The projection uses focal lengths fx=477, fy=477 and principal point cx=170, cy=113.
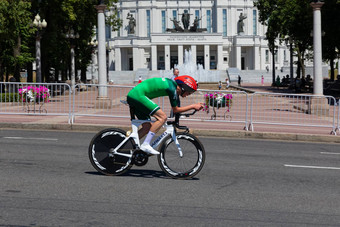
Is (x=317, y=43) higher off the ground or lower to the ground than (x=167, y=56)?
lower

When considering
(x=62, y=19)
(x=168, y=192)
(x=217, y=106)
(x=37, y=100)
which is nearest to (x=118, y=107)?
(x=37, y=100)

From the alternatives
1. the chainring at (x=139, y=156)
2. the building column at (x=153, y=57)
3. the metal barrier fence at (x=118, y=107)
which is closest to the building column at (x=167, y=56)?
the building column at (x=153, y=57)

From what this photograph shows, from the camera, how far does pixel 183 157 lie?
678 centimetres

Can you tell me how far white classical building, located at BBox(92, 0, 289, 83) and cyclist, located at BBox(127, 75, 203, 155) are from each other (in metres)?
92.3

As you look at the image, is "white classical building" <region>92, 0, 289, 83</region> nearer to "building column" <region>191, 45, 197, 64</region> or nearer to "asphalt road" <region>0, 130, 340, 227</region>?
"building column" <region>191, 45, 197, 64</region>

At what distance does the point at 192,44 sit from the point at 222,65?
984 cm

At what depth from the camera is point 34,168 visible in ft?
25.1

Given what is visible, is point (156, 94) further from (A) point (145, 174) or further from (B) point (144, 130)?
(A) point (145, 174)

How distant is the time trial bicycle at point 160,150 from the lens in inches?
265

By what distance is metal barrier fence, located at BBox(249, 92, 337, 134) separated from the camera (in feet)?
49.0

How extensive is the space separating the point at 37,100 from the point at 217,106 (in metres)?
6.14

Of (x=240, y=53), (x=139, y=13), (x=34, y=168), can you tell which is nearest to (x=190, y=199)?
(x=34, y=168)

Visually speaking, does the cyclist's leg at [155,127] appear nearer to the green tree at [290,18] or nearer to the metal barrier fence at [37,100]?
the metal barrier fence at [37,100]

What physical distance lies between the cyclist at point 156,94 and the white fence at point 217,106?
784cm
